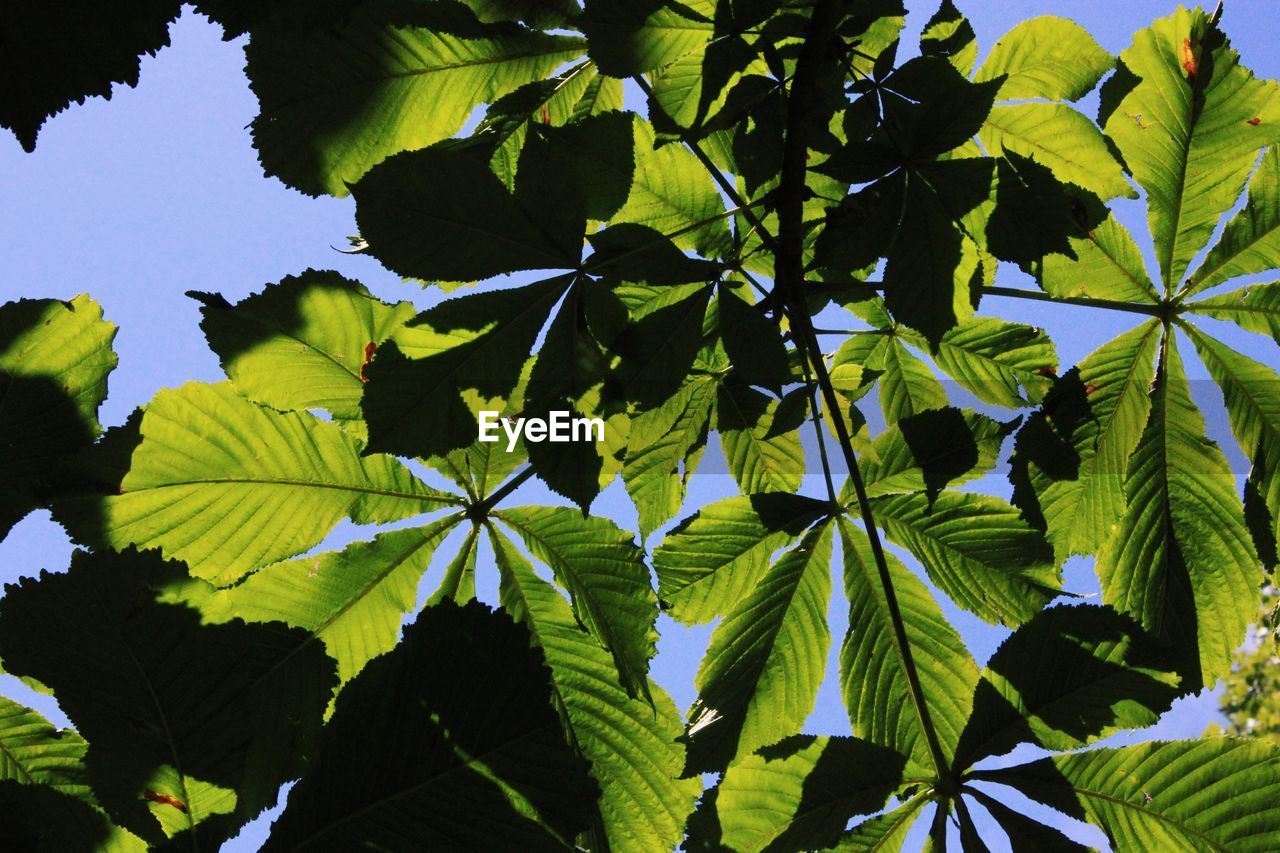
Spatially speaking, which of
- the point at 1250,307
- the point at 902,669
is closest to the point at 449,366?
the point at 902,669

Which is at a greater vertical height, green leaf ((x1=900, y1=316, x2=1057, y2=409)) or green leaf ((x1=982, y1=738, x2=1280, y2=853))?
green leaf ((x1=900, y1=316, x2=1057, y2=409))

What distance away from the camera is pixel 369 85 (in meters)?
1.52

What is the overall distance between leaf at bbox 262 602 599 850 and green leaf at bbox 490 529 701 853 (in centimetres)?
71

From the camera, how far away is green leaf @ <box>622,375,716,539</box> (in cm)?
168

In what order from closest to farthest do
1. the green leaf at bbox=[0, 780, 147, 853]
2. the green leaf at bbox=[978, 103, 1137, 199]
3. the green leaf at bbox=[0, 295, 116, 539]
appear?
the green leaf at bbox=[0, 780, 147, 853] → the green leaf at bbox=[0, 295, 116, 539] → the green leaf at bbox=[978, 103, 1137, 199]

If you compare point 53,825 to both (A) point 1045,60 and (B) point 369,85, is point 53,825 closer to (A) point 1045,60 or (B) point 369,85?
(B) point 369,85

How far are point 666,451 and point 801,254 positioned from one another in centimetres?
45

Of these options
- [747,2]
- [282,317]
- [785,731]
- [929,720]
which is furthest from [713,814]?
[747,2]

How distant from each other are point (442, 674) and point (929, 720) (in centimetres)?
91

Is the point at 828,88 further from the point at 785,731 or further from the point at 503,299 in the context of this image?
the point at 785,731

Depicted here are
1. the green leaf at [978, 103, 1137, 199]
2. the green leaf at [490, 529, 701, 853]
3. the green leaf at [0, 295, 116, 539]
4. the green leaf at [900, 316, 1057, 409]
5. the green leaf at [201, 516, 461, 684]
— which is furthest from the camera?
the green leaf at [900, 316, 1057, 409]

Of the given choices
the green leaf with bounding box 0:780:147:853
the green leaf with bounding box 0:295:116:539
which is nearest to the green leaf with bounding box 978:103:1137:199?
the green leaf with bounding box 0:295:116:539

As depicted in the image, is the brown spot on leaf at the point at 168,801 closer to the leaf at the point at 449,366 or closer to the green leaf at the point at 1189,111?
the leaf at the point at 449,366

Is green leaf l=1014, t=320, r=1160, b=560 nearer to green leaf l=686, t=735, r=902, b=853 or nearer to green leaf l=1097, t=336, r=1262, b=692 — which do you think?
green leaf l=1097, t=336, r=1262, b=692
